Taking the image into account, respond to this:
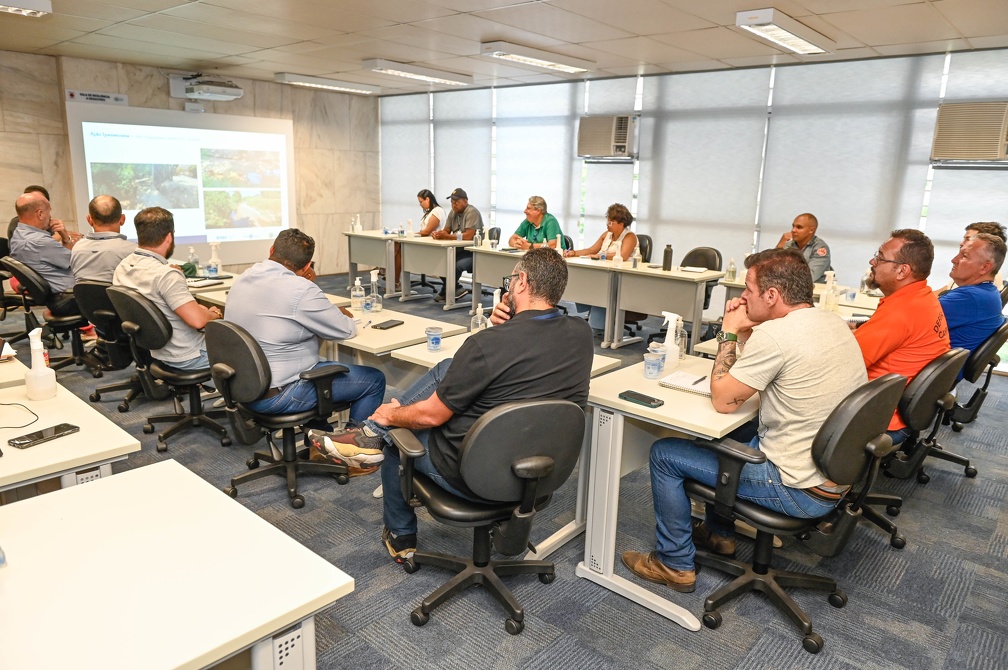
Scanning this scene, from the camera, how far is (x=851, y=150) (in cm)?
648

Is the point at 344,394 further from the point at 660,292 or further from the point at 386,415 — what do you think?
the point at 660,292

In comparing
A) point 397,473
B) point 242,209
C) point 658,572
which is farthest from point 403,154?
point 658,572

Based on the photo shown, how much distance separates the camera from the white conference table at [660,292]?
5707 millimetres

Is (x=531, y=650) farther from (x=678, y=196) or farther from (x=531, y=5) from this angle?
(x=678, y=196)

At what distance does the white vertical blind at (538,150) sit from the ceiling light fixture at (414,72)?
795mm

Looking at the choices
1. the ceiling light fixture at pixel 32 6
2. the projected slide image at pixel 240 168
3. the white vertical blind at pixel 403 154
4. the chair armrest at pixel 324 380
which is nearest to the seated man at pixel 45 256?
the ceiling light fixture at pixel 32 6

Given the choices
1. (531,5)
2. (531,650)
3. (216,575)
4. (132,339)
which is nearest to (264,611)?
(216,575)

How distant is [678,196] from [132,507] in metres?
7.09

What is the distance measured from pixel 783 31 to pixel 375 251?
5300mm

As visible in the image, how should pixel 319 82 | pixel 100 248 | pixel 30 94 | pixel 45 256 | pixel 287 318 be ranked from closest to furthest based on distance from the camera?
pixel 287 318 → pixel 100 248 → pixel 45 256 → pixel 30 94 → pixel 319 82

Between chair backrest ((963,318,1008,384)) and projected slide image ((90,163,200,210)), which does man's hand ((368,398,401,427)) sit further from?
projected slide image ((90,163,200,210))

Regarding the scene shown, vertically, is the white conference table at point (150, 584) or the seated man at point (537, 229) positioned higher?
the seated man at point (537, 229)

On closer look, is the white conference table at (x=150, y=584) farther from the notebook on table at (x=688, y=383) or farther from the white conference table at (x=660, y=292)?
the white conference table at (x=660, y=292)

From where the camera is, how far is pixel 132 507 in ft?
4.79
